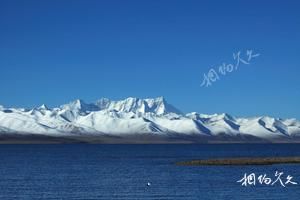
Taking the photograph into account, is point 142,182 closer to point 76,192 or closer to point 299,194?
point 76,192

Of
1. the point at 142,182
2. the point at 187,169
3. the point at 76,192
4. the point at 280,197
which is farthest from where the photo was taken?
the point at 187,169

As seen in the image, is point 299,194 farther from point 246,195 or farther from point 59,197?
point 59,197

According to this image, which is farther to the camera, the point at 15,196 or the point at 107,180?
the point at 107,180

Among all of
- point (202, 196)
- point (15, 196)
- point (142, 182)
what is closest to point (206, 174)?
point (142, 182)

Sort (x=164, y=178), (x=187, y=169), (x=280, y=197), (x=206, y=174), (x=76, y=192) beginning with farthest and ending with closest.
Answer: (x=187, y=169) → (x=206, y=174) → (x=164, y=178) → (x=76, y=192) → (x=280, y=197)

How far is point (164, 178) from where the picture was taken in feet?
303

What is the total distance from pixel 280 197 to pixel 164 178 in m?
27.5

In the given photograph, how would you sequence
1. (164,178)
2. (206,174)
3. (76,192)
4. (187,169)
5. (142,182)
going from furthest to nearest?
(187,169), (206,174), (164,178), (142,182), (76,192)

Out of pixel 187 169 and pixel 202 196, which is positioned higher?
pixel 187 169

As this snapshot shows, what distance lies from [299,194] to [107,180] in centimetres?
2915

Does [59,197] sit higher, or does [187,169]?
[187,169]

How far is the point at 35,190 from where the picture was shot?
76.8 m

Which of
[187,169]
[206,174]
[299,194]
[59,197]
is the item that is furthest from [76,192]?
[187,169]

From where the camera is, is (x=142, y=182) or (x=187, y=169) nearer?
(x=142, y=182)
